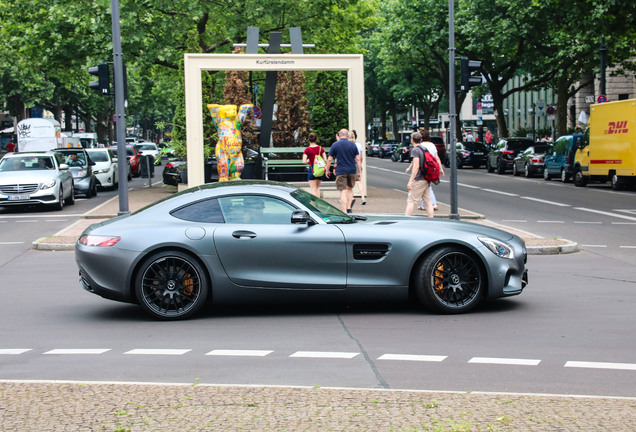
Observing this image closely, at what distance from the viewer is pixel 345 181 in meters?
18.7

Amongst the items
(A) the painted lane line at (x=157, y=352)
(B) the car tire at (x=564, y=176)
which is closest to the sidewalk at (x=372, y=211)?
(A) the painted lane line at (x=157, y=352)

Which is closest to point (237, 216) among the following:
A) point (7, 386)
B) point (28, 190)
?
point (7, 386)

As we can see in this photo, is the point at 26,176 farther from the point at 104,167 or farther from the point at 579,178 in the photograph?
the point at 579,178

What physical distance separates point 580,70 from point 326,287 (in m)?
40.6

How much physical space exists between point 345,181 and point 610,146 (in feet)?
45.7

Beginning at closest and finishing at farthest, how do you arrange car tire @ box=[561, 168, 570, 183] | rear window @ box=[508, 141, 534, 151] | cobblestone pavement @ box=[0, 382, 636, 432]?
cobblestone pavement @ box=[0, 382, 636, 432]
car tire @ box=[561, 168, 570, 183]
rear window @ box=[508, 141, 534, 151]

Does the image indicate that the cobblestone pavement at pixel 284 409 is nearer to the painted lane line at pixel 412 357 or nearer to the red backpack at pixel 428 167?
the painted lane line at pixel 412 357

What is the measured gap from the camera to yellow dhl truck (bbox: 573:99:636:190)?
28.3 metres

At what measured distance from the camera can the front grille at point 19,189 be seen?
24172 millimetres

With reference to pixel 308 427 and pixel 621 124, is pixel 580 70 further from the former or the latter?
pixel 308 427

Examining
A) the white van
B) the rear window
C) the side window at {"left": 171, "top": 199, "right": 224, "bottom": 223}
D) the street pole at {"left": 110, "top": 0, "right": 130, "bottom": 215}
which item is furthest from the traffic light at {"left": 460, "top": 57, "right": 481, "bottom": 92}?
the white van

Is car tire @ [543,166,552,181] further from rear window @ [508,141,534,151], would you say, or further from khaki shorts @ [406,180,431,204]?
khaki shorts @ [406,180,431,204]

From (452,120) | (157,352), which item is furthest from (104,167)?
(157,352)

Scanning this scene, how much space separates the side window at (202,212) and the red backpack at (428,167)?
30.5 feet
